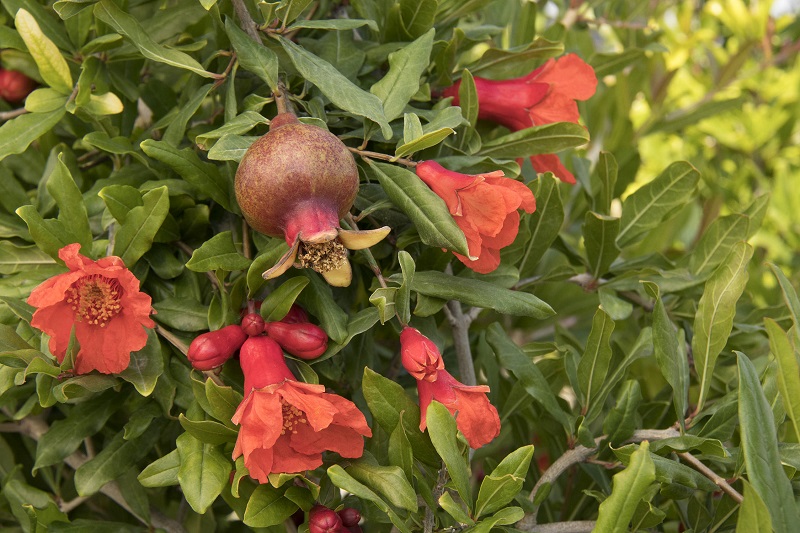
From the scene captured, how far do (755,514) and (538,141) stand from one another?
1.40 feet

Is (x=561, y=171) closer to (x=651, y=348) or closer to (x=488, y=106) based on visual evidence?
(x=488, y=106)

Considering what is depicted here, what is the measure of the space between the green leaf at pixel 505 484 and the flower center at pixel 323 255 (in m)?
0.24

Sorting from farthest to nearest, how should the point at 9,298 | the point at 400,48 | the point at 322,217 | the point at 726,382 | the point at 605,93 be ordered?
the point at 605,93, the point at 726,382, the point at 400,48, the point at 9,298, the point at 322,217

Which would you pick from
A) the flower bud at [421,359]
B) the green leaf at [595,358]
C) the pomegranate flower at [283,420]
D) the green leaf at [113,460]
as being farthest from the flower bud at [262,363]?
the green leaf at [595,358]

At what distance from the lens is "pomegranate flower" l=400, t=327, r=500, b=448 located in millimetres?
763

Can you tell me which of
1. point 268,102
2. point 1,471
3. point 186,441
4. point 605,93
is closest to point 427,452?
point 186,441

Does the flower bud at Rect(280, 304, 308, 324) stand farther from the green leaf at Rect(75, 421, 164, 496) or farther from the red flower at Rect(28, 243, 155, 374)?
the green leaf at Rect(75, 421, 164, 496)

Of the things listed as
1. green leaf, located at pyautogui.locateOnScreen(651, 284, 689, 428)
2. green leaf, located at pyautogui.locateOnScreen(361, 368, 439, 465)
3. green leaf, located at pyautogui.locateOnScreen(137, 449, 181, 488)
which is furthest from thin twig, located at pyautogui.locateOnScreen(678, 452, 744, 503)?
green leaf, located at pyautogui.locateOnScreen(137, 449, 181, 488)

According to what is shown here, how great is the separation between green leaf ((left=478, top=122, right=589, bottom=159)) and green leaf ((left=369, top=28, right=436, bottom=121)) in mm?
126

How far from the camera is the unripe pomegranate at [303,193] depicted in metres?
0.68

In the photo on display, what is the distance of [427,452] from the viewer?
0.80 meters

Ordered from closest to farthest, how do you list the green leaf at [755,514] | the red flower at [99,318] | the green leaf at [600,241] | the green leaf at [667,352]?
1. the green leaf at [755,514]
2. the red flower at [99,318]
3. the green leaf at [667,352]
4. the green leaf at [600,241]

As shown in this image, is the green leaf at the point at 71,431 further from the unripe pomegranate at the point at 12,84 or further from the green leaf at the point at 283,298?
the unripe pomegranate at the point at 12,84

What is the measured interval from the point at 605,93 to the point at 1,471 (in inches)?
45.7
